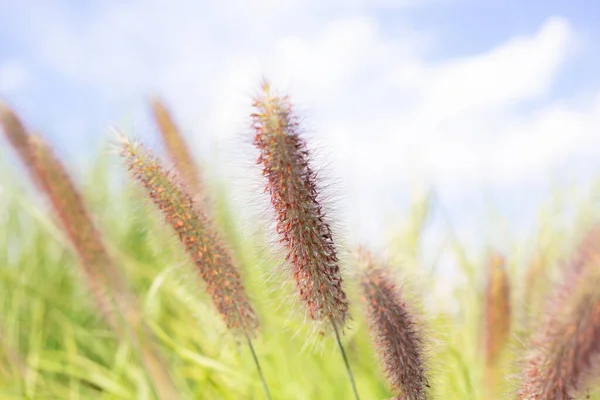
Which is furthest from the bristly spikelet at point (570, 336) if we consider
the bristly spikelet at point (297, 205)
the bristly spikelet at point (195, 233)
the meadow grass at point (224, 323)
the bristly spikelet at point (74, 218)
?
the bristly spikelet at point (74, 218)

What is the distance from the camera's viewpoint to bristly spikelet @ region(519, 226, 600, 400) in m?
1.12

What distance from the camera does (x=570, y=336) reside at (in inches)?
46.7

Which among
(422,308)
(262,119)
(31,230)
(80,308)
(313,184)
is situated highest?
(31,230)

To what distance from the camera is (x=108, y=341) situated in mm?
5598

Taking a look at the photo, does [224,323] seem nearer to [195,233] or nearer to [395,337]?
[195,233]

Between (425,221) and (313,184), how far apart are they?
2.28m

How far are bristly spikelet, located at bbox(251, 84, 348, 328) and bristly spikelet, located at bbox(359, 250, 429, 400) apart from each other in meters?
0.08

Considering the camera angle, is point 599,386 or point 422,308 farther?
point 422,308

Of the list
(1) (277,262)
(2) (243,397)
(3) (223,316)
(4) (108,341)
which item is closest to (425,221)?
(2) (243,397)

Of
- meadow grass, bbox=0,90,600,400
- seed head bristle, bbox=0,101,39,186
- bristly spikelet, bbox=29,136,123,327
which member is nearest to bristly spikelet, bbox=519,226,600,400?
meadow grass, bbox=0,90,600,400

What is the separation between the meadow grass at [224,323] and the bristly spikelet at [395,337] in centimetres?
4

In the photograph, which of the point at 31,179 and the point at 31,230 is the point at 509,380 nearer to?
the point at 31,179

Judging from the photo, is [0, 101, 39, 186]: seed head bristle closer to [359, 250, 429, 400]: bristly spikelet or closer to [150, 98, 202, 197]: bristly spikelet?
[150, 98, 202, 197]: bristly spikelet

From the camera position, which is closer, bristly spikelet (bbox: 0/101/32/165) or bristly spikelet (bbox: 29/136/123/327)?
bristly spikelet (bbox: 29/136/123/327)
